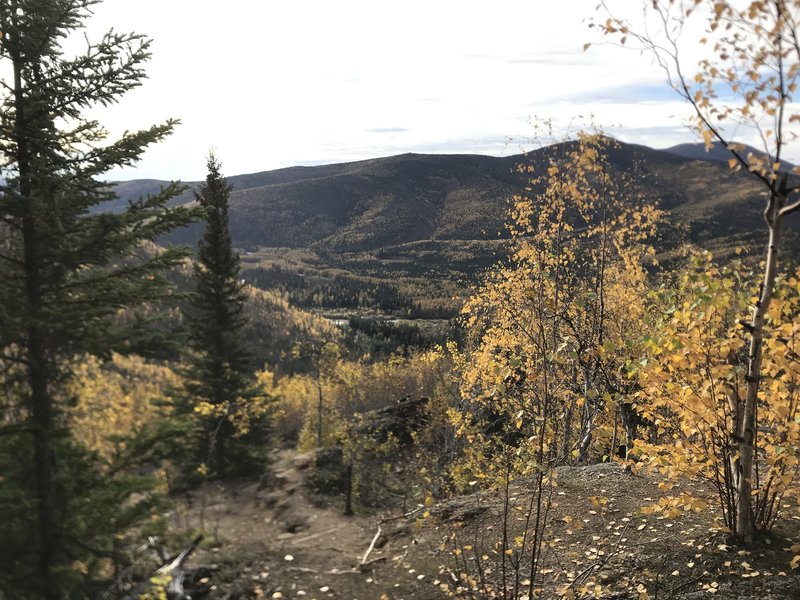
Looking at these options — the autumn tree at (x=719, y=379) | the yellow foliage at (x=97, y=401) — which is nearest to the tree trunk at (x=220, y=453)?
the yellow foliage at (x=97, y=401)

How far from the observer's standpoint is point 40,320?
5.13 metres

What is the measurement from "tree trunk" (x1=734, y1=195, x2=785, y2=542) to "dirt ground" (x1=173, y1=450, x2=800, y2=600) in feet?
1.37

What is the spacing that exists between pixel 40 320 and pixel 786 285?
7627mm

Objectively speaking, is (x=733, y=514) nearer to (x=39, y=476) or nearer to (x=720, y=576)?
(x=720, y=576)

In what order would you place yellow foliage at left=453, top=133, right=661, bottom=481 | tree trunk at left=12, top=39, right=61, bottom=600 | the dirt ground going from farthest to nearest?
yellow foliage at left=453, top=133, right=661, bottom=481
tree trunk at left=12, top=39, right=61, bottom=600
the dirt ground

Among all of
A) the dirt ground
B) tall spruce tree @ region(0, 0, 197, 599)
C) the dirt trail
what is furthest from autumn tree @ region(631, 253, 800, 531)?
tall spruce tree @ region(0, 0, 197, 599)

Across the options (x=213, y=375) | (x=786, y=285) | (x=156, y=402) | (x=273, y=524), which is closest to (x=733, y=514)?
(x=786, y=285)

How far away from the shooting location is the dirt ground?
16.6ft

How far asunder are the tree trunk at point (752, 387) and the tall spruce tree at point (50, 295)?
21.2ft

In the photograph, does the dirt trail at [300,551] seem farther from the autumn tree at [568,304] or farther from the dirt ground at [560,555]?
the autumn tree at [568,304]

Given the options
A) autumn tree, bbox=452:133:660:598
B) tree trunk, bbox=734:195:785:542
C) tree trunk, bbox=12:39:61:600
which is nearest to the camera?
tree trunk, bbox=734:195:785:542

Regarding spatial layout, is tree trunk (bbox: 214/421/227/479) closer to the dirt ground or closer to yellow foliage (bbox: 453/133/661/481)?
the dirt ground

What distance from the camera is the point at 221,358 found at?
69.2 ft

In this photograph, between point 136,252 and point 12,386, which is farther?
point 136,252
